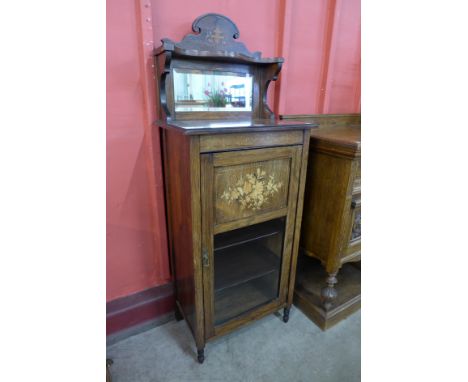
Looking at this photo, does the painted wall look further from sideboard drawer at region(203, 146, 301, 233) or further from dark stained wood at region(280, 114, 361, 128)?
sideboard drawer at region(203, 146, 301, 233)

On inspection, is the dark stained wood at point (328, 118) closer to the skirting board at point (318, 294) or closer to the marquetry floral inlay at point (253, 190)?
the marquetry floral inlay at point (253, 190)

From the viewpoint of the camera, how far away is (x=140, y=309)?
1646 millimetres

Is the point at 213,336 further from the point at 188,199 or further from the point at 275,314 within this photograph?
the point at 188,199

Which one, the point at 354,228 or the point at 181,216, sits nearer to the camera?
the point at 181,216

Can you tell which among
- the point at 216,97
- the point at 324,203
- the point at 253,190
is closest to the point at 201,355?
the point at 253,190

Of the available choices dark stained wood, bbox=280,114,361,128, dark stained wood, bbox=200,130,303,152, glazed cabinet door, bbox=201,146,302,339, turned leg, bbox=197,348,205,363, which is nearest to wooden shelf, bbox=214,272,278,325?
glazed cabinet door, bbox=201,146,302,339

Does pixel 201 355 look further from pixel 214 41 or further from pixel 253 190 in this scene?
pixel 214 41

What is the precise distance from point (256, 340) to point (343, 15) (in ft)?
7.14

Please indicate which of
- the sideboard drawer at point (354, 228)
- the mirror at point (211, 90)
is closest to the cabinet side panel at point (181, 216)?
the mirror at point (211, 90)

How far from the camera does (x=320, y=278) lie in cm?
204

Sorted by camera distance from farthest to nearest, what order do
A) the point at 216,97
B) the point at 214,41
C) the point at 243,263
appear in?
1. the point at 243,263
2. the point at 216,97
3. the point at 214,41

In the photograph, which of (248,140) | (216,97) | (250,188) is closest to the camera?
(248,140)

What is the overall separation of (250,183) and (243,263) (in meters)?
0.57
